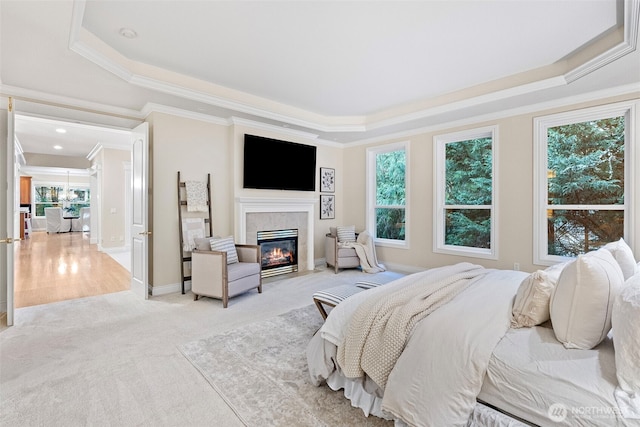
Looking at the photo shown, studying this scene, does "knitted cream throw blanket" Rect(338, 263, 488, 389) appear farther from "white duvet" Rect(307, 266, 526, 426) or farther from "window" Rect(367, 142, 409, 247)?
"window" Rect(367, 142, 409, 247)

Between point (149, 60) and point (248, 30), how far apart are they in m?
1.35

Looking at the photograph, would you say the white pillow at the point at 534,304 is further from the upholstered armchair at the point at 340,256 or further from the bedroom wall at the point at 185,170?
the bedroom wall at the point at 185,170

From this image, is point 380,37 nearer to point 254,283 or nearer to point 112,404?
point 254,283

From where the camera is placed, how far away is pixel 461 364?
1.39m

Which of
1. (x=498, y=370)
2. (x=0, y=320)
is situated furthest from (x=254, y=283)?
(x=498, y=370)

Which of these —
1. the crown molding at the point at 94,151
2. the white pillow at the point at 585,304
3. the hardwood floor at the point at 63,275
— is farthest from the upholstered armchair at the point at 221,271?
the crown molding at the point at 94,151

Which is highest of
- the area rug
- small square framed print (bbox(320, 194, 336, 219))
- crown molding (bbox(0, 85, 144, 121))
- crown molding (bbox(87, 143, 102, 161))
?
crown molding (bbox(87, 143, 102, 161))

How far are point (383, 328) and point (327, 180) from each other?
4661 millimetres

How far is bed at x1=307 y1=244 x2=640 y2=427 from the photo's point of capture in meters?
1.21

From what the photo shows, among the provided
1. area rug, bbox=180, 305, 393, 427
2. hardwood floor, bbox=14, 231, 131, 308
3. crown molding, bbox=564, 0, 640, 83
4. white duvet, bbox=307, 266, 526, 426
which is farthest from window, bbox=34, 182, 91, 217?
crown molding, bbox=564, 0, 640, 83

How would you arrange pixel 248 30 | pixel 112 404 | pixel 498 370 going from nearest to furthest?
pixel 498 370 < pixel 112 404 < pixel 248 30

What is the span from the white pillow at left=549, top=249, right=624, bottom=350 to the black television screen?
421cm

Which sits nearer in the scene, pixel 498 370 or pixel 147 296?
pixel 498 370

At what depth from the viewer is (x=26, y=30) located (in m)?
2.33
